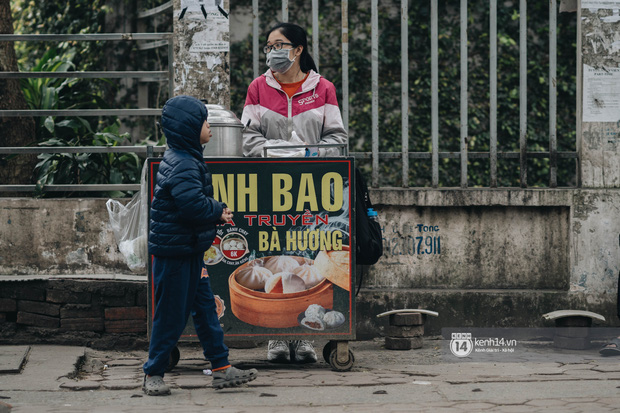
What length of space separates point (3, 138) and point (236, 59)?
376 centimetres

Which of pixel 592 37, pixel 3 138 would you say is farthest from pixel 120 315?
pixel 592 37

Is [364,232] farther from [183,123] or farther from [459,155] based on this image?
[459,155]

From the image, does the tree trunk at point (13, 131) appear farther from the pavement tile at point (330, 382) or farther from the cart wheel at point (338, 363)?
the pavement tile at point (330, 382)

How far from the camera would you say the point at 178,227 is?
4.37 metres

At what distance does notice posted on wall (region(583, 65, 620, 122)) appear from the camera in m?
6.41

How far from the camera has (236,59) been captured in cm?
987

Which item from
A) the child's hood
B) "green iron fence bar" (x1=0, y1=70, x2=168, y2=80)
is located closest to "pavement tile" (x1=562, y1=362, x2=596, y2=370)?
the child's hood

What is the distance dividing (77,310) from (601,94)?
439 cm

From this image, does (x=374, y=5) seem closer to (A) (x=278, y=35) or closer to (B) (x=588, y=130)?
(A) (x=278, y=35)

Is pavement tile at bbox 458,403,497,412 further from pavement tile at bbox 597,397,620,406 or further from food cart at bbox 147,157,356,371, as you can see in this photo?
food cart at bbox 147,157,356,371

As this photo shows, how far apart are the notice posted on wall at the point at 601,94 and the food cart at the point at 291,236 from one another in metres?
2.50

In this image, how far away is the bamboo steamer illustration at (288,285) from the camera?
5.00 m

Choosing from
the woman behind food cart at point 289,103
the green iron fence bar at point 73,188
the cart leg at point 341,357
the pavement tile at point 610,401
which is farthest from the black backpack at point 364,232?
the green iron fence bar at point 73,188

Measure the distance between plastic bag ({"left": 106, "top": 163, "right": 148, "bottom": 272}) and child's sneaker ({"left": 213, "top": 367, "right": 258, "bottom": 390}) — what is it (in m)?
1.13
